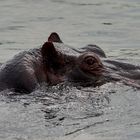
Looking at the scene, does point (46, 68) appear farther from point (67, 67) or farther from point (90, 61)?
point (90, 61)

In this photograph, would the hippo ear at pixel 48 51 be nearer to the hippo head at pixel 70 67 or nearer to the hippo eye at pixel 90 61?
the hippo head at pixel 70 67

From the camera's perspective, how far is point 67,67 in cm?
745

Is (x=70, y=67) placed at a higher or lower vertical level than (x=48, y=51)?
lower

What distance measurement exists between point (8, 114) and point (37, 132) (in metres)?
0.61

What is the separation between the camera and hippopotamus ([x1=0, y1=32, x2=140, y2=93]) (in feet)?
23.5

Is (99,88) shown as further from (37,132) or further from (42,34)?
(42,34)

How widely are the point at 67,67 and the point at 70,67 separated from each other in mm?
36

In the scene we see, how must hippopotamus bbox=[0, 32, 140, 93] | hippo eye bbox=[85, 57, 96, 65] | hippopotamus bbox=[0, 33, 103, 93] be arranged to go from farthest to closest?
hippo eye bbox=[85, 57, 96, 65], hippopotamus bbox=[0, 32, 140, 93], hippopotamus bbox=[0, 33, 103, 93]

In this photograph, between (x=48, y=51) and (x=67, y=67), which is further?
(x=67, y=67)

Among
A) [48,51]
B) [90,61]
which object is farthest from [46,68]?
[90,61]

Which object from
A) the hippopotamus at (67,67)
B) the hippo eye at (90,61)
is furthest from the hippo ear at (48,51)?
the hippo eye at (90,61)

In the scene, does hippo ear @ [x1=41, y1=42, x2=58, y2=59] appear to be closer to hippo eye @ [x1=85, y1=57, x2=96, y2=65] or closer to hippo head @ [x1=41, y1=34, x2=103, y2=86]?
hippo head @ [x1=41, y1=34, x2=103, y2=86]

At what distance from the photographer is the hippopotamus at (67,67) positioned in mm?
7164

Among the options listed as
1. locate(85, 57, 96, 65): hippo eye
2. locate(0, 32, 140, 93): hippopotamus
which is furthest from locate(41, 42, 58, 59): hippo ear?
locate(85, 57, 96, 65): hippo eye
